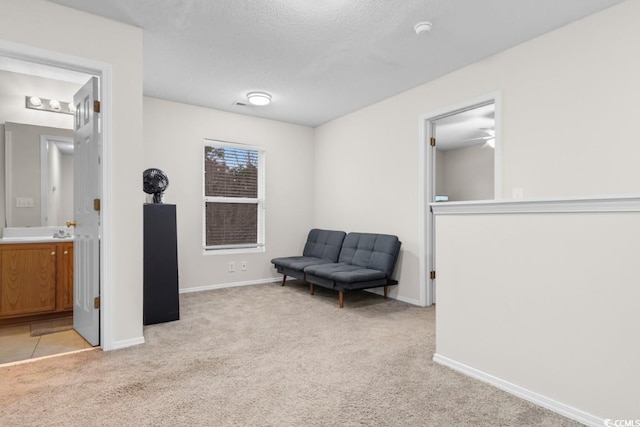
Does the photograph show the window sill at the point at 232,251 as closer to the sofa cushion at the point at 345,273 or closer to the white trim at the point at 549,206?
the sofa cushion at the point at 345,273

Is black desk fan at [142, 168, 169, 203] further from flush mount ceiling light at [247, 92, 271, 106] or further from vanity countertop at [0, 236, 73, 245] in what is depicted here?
flush mount ceiling light at [247, 92, 271, 106]

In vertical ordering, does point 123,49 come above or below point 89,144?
above

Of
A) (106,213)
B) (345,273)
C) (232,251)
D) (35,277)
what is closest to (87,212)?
(106,213)

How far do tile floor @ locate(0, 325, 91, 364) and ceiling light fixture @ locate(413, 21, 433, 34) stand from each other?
359cm

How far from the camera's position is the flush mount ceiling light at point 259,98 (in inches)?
160

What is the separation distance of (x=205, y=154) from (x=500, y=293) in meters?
4.05

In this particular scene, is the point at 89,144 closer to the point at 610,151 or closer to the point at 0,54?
the point at 0,54

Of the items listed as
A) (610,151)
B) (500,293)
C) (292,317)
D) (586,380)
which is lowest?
(292,317)

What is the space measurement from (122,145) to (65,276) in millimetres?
1716

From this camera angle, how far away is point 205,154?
469 cm

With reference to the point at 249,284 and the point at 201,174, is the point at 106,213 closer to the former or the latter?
the point at 201,174

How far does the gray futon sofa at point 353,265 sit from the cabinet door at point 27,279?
251cm

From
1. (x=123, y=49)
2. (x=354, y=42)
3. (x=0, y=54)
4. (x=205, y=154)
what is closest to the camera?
(x=0, y=54)

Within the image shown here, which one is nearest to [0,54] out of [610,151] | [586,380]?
[586,380]
